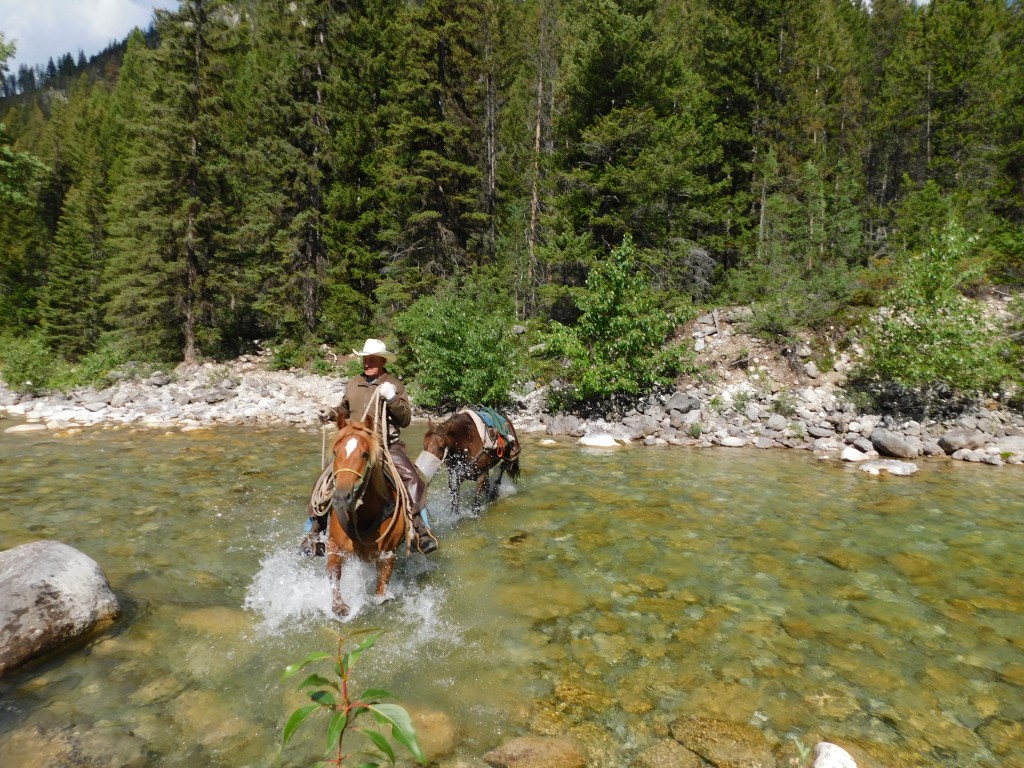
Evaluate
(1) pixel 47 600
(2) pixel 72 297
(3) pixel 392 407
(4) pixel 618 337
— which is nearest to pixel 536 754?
(3) pixel 392 407

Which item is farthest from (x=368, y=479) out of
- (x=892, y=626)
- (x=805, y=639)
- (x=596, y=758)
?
(x=892, y=626)

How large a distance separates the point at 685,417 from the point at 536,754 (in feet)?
Result: 43.9

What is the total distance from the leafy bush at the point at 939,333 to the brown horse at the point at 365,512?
551 inches

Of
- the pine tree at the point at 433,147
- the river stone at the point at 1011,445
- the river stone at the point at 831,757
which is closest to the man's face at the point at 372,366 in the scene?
the river stone at the point at 831,757

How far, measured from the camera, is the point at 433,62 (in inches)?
979

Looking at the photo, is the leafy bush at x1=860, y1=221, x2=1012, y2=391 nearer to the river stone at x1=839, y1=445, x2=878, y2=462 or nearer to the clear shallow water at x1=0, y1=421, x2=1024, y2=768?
the river stone at x1=839, y1=445, x2=878, y2=462

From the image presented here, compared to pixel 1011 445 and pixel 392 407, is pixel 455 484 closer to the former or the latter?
pixel 392 407

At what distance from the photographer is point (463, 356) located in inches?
667

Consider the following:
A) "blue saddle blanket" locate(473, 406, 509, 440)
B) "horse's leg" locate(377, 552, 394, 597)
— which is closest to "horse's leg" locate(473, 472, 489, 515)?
"blue saddle blanket" locate(473, 406, 509, 440)

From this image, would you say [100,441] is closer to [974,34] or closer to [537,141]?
[537,141]

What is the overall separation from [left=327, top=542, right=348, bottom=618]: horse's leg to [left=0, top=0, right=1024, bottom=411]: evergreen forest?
1167 cm

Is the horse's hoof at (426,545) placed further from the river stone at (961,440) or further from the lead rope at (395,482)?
the river stone at (961,440)

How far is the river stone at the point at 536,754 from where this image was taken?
335 centimetres

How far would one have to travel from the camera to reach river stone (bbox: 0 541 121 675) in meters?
4.11
